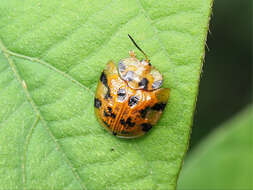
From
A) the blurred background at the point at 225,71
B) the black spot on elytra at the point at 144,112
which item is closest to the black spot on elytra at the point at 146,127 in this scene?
the black spot on elytra at the point at 144,112

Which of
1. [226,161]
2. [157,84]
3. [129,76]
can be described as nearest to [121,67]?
[129,76]

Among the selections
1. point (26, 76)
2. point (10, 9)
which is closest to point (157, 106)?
point (26, 76)

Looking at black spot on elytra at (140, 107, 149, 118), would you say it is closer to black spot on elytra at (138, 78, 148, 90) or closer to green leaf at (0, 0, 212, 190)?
black spot on elytra at (138, 78, 148, 90)

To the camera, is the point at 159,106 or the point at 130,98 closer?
the point at 159,106

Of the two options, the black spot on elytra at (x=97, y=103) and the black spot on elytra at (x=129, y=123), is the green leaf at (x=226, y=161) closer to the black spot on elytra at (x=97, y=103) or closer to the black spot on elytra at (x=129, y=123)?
the black spot on elytra at (x=129, y=123)

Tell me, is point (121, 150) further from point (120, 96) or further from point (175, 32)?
point (175, 32)

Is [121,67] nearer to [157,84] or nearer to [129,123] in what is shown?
[157,84]

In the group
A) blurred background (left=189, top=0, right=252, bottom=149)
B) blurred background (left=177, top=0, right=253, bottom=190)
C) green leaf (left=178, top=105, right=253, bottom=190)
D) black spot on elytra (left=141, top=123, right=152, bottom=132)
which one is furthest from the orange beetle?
blurred background (left=189, top=0, right=252, bottom=149)
